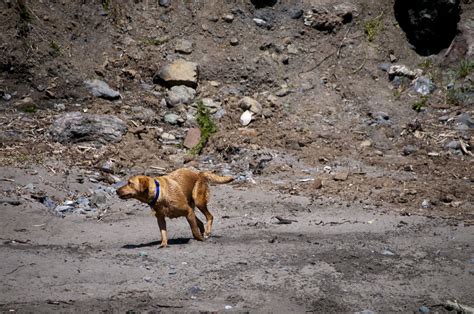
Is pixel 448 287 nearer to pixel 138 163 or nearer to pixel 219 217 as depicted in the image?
pixel 219 217

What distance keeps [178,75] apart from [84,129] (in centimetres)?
293

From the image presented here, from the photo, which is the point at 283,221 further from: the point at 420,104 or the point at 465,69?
the point at 465,69

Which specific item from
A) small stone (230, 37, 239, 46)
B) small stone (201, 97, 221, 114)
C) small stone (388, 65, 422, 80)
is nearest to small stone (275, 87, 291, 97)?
A: small stone (201, 97, 221, 114)

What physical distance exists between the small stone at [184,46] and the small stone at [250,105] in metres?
2.17

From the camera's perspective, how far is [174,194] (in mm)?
8602

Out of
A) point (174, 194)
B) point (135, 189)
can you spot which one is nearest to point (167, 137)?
point (174, 194)

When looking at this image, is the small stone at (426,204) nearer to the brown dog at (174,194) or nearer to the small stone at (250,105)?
the brown dog at (174,194)

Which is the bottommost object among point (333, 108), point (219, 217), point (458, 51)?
point (219, 217)

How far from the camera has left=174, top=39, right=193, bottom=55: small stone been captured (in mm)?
15648

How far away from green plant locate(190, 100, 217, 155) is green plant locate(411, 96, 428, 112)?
180 inches

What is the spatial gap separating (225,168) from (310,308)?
5.83 metres

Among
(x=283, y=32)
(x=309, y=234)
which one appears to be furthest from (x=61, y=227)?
(x=283, y=32)

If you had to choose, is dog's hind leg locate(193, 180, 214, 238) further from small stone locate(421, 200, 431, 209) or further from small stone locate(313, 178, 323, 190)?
small stone locate(421, 200, 431, 209)

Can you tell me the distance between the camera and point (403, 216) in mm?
10188
